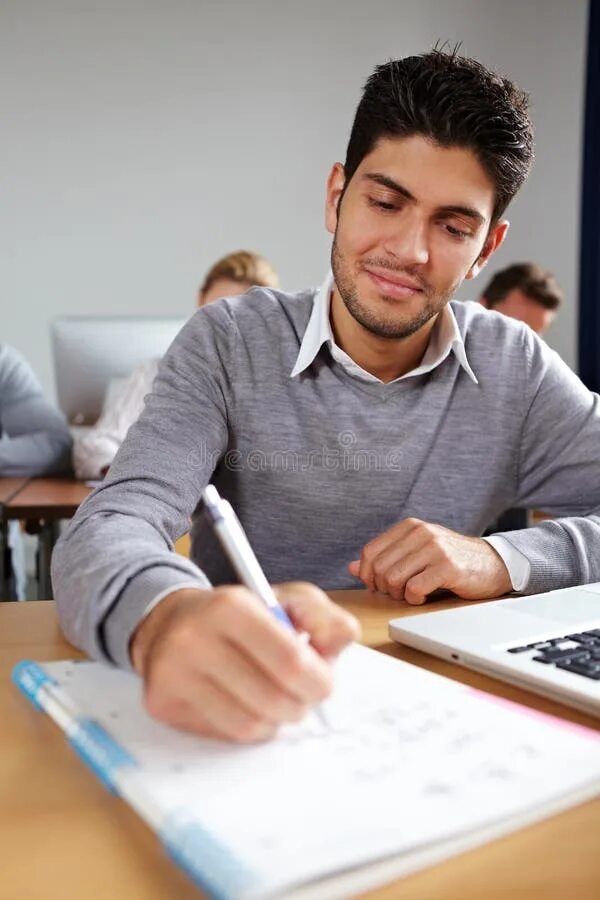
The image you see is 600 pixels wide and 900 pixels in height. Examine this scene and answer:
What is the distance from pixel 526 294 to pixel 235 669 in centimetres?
380

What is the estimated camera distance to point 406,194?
1.25m

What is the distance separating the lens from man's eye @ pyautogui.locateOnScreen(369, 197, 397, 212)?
126 centimetres

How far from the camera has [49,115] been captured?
4824 mm

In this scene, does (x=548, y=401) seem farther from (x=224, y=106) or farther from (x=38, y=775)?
(x=224, y=106)

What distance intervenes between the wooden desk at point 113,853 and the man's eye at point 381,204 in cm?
85

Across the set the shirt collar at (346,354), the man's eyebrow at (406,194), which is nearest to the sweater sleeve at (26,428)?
the shirt collar at (346,354)

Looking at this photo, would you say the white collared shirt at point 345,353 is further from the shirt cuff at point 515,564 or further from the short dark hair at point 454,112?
the shirt cuff at point 515,564

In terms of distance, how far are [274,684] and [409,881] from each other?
0.46ft

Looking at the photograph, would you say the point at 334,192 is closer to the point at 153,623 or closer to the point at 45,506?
the point at 153,623

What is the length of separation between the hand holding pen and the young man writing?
1.38 ft

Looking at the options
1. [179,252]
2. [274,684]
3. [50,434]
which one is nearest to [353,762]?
[274,684]

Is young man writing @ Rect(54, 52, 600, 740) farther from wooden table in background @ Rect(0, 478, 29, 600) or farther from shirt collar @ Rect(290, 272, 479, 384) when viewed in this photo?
wooden table in background @ Rect(0, 478, 29, 600)

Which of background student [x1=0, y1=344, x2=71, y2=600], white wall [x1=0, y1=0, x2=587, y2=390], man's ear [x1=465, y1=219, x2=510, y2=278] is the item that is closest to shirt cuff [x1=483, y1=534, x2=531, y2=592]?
man's ear [x1=465, y1=219, x2=510, y2=278]

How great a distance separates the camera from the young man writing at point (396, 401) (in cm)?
112
